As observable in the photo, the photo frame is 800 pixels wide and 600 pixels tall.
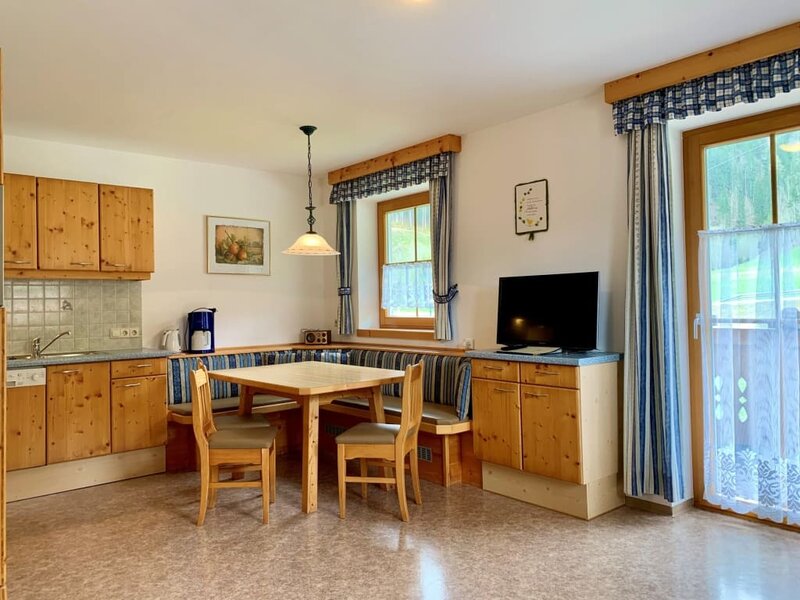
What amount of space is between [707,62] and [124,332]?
454 cm

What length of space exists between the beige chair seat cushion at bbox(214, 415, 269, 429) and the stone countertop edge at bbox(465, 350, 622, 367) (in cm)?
155

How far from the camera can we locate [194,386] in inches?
134

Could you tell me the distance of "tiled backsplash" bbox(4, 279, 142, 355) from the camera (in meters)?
4.44

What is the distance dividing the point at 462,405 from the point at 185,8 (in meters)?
2.79

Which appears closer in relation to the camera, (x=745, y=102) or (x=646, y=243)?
(x=745, y=102)

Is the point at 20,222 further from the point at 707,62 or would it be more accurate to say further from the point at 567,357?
the point at 707,62

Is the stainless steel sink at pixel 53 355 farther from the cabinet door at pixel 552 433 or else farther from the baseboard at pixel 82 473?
the cabinet door at pixel 552 433

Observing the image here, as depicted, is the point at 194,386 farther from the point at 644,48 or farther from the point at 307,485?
the point at 644,48

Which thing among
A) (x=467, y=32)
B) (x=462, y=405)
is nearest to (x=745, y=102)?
(x=467, y=32)

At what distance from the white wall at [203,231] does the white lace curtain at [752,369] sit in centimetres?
385

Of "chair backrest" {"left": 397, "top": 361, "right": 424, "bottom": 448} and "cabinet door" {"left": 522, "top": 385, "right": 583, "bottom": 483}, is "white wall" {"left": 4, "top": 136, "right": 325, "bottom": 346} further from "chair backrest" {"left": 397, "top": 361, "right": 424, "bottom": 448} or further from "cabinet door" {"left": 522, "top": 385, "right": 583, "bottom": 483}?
"cabinet door" {"left": 522, "top": 385, "right": 583, "bottom": 483}

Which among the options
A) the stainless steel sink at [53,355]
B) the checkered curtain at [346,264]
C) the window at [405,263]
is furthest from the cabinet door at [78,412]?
the window at [405,263]

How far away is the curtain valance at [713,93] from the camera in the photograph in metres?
2.91

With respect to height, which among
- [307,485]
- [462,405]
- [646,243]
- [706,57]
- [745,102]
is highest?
[706,57]
